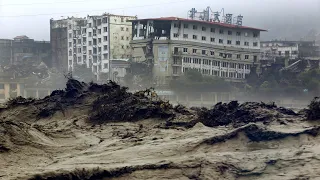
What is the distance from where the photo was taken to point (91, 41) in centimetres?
7394

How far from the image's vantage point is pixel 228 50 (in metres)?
62.3

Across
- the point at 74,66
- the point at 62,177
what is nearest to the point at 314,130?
the point at 62,177

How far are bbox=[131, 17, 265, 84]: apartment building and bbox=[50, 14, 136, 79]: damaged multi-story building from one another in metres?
5.34

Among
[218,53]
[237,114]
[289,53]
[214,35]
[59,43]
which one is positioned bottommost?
[237,114]

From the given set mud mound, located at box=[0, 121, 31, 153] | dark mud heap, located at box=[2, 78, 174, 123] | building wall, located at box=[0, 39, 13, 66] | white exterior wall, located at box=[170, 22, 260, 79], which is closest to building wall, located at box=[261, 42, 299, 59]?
white exterior wall, located at box=[170, 22, 260, 79]

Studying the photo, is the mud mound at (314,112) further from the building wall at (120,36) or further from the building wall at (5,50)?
the building wall at (5,50)

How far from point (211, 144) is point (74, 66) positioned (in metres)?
60.9

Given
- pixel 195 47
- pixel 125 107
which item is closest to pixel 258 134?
pixel 125 107

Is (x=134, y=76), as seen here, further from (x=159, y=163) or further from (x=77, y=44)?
(x=159, y=163)

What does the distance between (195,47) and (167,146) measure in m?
45.7

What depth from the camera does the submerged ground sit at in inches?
524

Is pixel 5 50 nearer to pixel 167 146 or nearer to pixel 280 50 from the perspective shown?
pixel 280 50

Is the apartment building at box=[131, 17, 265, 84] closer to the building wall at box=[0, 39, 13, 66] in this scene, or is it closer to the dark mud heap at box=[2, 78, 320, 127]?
the building wall at box=[0, 39, 13, 66]

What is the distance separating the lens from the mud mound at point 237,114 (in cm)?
1900
